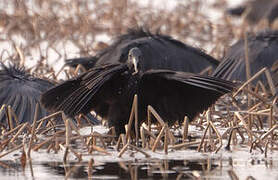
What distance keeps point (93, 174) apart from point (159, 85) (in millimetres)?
1490

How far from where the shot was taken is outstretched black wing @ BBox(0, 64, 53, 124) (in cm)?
639

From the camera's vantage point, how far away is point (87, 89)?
5566 millimetres

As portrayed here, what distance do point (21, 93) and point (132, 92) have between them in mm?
1234

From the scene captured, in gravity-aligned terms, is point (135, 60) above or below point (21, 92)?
above

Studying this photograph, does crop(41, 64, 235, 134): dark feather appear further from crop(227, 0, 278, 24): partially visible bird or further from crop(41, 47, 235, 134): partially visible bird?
crop(227, 0, 278, 24): partially visible bird

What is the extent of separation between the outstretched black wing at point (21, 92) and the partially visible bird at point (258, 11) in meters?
5.69

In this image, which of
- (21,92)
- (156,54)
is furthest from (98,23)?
(21,92)

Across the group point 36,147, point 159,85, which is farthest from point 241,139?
point 36,147

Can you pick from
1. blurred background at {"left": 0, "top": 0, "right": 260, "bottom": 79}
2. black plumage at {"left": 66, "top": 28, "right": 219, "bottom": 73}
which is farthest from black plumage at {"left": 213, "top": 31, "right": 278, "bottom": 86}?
blurred background at {"left": 0, "top": 0, "right": 260, "bottom": 79}

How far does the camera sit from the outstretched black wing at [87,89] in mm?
5527

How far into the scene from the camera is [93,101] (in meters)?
5.88

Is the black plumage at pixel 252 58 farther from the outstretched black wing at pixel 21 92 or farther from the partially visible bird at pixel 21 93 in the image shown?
the outstretched black wing at pixel 21 92

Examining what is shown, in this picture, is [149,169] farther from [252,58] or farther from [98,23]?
[98,23]

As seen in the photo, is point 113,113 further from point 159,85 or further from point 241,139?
point 241,139
